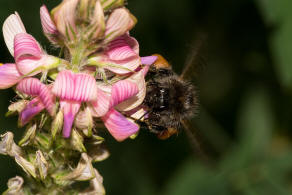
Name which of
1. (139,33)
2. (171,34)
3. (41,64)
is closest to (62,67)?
(41,64)

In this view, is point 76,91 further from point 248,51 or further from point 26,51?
point 248,51

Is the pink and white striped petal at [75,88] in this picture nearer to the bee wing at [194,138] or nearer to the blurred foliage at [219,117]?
the bee wing at [194,138]

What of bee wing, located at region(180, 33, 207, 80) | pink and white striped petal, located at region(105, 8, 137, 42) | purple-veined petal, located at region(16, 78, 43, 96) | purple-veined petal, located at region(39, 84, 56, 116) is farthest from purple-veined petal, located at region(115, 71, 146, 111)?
bee wing, located at region(180, 33, 207, 80)

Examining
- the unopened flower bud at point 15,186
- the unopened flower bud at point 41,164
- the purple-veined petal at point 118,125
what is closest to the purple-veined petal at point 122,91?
the purple-veined petal at point 118,125

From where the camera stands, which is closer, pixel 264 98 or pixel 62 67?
pixel 62 67

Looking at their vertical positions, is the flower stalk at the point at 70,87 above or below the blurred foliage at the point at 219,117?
above

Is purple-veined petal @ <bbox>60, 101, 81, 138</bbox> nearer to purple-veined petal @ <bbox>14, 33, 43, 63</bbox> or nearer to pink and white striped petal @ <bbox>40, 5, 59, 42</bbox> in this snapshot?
purple-veined petal @ <bbox>14, 33, 43, 63</bbox>
